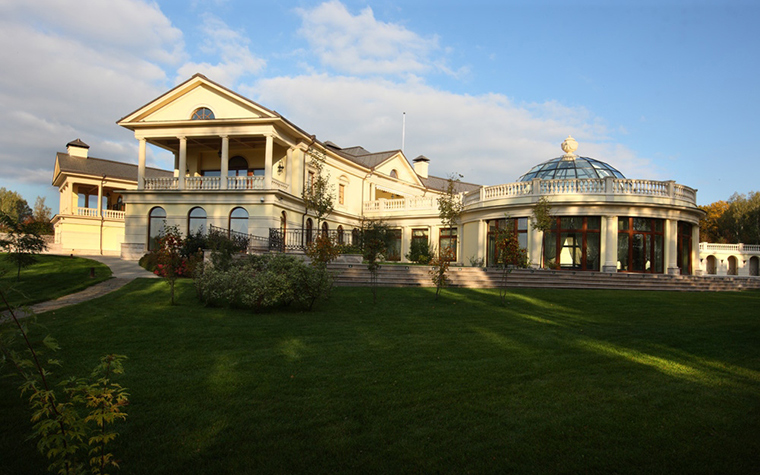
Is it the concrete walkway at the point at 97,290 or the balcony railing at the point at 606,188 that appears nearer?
the concrete walkway at the point at 97,290

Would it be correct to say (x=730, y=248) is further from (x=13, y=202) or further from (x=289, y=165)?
(x=13, y=202)

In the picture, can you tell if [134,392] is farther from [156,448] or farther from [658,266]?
[658,266]

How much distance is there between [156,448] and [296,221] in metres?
23.9

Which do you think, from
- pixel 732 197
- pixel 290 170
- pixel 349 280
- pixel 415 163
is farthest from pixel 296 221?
pixel 732 197

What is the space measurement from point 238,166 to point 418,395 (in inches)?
1013

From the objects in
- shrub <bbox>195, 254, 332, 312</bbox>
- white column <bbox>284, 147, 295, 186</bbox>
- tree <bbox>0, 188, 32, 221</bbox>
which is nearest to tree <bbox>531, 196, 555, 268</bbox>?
shrub <bbox>195, 254, 332, 312</bbox>

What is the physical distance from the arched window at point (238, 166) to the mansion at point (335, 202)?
63 mm

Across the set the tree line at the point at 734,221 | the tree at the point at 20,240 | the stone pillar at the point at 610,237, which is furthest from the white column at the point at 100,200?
the tree line at the point at 734,221

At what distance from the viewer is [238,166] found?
27859 mm

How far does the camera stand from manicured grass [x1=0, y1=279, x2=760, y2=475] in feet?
11.5

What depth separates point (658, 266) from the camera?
2148cm

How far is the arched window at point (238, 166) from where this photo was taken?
1093 inches

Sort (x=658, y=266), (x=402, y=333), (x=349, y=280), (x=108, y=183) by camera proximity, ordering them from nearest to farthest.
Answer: (x=402, y=333) < (x=349, y=280) < (x=658, y=266) < (x=108, y=183)

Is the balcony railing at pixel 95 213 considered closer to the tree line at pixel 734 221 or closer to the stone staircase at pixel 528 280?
the stone staircase at pixel 528 280
